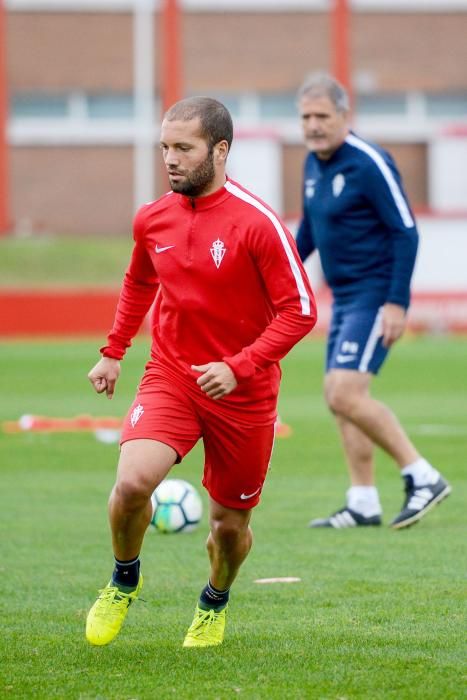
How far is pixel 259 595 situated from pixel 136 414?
4.65 ft

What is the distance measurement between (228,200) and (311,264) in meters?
27.5

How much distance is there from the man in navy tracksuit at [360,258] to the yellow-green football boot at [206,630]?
2822mm

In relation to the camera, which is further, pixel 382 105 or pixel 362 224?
pixel 382 105

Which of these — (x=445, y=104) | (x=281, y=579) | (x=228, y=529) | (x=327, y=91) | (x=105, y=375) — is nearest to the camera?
(x=228, y=529)

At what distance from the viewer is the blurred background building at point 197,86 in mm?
44594

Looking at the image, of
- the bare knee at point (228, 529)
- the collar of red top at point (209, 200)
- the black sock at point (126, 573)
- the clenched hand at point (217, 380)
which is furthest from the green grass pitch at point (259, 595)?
the collar of red top at point (209, 200)

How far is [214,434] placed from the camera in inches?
201

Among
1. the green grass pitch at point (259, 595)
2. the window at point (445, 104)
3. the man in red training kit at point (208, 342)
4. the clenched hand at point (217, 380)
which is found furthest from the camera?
the window at point (445, 104)

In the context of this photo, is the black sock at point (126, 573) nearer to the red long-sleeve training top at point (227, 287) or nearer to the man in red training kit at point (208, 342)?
the man in red training kit at point (208, 342)

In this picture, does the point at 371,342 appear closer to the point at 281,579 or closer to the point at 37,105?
the point at 281,579

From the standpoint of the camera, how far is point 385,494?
9.67 m

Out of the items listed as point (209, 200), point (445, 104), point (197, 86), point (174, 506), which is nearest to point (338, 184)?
point (174, 506)

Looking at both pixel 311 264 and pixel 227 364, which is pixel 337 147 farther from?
pixel 311 264

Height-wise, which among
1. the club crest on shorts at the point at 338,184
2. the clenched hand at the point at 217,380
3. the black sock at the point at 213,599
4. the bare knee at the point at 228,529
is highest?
the clenched hand at the point at 217,380
